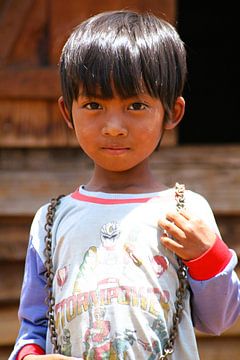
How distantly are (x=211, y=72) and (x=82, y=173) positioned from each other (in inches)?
208

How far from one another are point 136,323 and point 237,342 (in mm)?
2839

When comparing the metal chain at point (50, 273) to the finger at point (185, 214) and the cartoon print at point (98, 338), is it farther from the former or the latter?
the finger at point (185, 214)

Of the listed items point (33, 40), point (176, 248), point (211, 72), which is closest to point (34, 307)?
point (176, 248)

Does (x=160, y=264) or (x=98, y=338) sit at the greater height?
(x=160, y=264)

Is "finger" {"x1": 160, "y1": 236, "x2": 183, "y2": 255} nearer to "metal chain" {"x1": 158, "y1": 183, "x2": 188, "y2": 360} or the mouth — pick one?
"metal chain" {"x1": 158, "y1": 183, "x2": 188, "y2": 360}

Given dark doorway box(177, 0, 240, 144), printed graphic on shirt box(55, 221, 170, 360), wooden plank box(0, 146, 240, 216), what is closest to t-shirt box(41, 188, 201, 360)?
printed graphic on shirt box(55, 221, 170, 360)

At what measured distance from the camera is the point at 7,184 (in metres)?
4.58

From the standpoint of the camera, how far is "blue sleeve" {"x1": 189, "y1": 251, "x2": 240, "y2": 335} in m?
2.30

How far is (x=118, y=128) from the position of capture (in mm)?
2314

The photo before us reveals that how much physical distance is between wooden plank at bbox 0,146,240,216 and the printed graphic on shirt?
2244 mm

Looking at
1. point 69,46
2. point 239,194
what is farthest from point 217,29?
point 69,46

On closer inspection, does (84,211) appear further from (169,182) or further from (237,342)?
(237,342)

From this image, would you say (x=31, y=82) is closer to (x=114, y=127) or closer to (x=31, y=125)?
(x=31, y=125)

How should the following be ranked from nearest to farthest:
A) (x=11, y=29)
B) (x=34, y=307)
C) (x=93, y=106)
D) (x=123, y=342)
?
(x=123, y=342)
(x=93, y=106)
(x=34, y=307)
(x=11, y=29)
